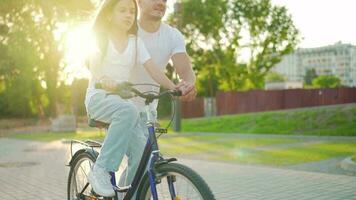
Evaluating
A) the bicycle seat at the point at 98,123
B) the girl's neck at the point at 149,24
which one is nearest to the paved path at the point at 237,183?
the bicycle seat at the point at 98,123

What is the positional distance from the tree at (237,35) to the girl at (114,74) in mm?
42845

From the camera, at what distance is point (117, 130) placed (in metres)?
3.59

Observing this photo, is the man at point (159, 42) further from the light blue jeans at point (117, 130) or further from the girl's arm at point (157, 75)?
the light blue jeans at point (117, 130)

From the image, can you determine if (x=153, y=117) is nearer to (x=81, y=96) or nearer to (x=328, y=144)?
(x=328, y=144)

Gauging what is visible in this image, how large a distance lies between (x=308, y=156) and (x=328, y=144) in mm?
3206

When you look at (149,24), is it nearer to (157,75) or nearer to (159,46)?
(159,46)

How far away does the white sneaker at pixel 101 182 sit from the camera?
146 inches

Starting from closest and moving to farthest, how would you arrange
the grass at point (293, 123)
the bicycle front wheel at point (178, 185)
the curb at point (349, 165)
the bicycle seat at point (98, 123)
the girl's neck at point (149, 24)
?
1. the bicycle front wheel at point (178, 185)
2. the bicycle seat at point (98, 123)
3. the girl's neck at point (149, 24)
4. the curb at point (349, 165)
5. the grass at point (293, 123)

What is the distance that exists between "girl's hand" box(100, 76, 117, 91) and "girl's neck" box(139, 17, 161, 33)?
2.24ft

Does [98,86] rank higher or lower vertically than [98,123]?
higher

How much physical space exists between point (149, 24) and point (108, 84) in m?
0.76

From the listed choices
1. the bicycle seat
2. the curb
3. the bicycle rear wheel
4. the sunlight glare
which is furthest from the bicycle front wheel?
the sunlight glare

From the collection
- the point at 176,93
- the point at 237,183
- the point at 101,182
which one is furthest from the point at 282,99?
the point at 176,93

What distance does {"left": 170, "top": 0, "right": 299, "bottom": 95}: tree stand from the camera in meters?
46.9
